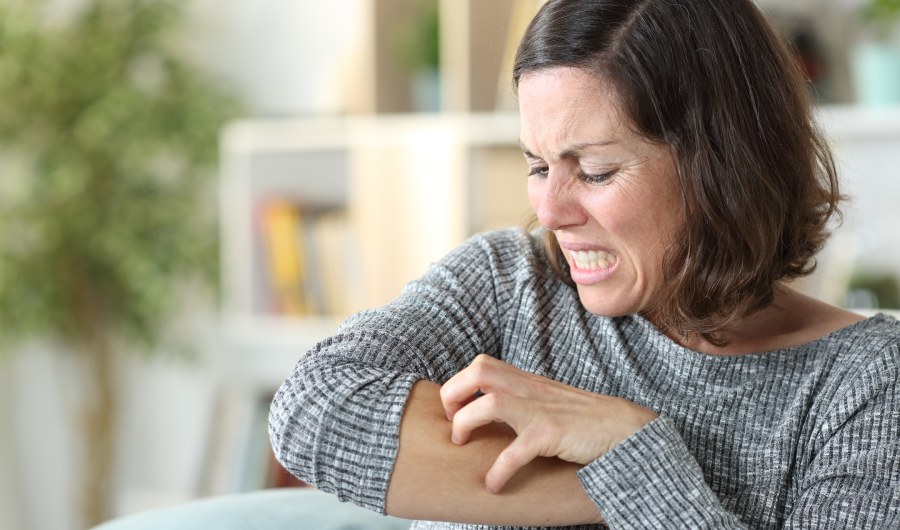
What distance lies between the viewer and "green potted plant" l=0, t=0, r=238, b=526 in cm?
314

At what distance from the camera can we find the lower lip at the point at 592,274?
1171 millimetres

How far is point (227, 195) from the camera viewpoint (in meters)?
3.05

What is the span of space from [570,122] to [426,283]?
0.25 m

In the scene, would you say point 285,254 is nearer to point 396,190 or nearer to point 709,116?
point 396,190

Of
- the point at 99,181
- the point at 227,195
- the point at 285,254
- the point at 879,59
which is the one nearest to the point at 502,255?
the point at 879,59

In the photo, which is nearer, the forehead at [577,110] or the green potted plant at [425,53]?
the forehead at [577,110]

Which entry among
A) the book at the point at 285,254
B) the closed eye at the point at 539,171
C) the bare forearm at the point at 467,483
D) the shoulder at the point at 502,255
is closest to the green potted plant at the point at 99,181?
the book at the point at 285,254

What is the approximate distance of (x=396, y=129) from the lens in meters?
2.73

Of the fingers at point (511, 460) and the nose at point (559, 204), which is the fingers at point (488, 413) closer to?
the fingers at point (511, 460)

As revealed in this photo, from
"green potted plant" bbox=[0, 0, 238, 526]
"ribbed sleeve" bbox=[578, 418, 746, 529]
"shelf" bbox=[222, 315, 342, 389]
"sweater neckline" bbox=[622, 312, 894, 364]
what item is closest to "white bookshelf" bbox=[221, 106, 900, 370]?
"shelf" bbox=[222, 315, 342, 389]

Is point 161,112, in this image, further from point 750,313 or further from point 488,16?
point 750,313

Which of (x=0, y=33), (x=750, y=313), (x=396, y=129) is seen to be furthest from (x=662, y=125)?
(x=0, y=33)

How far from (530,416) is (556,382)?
0.18 feet

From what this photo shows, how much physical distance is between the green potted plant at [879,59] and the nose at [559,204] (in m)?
1.32
